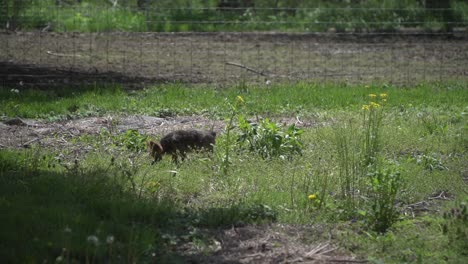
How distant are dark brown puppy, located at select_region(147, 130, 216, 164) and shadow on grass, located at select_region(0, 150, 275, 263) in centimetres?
79

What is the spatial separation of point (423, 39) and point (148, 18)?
628 centimetres

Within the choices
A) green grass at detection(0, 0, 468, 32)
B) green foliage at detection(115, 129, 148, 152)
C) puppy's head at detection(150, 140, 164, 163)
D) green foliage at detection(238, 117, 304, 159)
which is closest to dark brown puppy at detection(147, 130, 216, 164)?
puppy's head at detection(150, 140, 164, 163)

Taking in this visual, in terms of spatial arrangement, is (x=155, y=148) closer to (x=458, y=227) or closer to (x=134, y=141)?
(x=134, y=141)

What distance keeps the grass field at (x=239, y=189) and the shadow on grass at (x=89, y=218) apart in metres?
0.01

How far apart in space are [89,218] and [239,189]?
1.62 m

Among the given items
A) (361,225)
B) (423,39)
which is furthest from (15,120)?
(423,39)

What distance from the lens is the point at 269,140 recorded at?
8.45 metres

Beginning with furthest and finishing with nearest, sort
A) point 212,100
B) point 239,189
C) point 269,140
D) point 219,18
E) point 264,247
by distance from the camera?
point 219,18 → point 212,100 → point 269,140 → point 239,189 → point 264,247

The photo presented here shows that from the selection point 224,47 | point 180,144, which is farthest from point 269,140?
point 224,47

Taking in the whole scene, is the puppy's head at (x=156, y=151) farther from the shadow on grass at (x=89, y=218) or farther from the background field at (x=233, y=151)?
the shadow on grass at (x=89, y=218)

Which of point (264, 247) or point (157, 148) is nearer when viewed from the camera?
point (264, 247)

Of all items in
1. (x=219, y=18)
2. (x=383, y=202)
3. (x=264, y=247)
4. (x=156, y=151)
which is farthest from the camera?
(x=219, y=18)

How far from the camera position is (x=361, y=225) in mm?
6457

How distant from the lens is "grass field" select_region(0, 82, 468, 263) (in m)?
5.87
